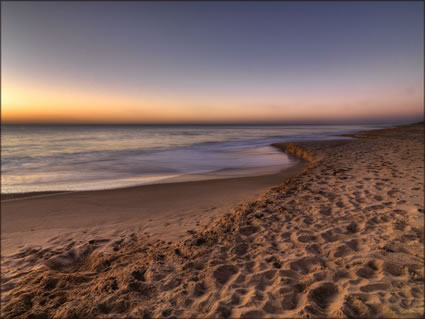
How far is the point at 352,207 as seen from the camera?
5.07m

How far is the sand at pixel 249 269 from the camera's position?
258cm

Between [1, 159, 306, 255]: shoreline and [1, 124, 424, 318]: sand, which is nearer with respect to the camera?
[1, 124, 424, 318]: sand

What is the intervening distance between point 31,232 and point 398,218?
855cm

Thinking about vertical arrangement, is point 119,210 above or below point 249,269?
below

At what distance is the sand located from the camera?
2584mm

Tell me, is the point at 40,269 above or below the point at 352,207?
below

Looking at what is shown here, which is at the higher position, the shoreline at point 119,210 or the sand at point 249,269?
the sand at point 249,269

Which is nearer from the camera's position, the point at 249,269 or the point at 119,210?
the point at 249,269

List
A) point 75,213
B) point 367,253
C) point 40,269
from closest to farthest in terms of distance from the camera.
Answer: point 367,253
point 40,269
point 75,213

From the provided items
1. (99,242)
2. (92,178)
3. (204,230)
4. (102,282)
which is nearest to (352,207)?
(204,230)

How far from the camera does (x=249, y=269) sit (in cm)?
325

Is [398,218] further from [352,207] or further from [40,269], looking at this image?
[40,269]

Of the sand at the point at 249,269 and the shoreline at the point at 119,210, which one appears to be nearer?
the sand at the point at 249,269

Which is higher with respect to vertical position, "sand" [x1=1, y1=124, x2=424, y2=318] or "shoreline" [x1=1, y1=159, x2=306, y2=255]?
"sand" [x1=1, y1=124, x2=424, y2=318]
